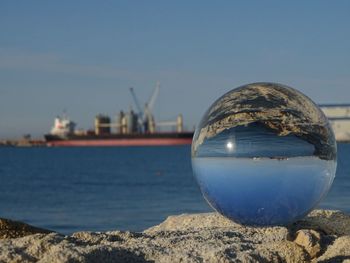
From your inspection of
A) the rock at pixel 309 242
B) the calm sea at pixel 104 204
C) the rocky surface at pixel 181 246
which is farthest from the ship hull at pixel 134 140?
the rock at pixel 309 242

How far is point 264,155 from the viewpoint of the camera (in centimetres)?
790

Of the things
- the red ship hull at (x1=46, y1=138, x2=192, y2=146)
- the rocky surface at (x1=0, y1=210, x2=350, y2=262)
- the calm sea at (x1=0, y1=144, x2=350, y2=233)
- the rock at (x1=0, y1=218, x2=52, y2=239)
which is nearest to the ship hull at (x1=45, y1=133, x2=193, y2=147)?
the red ship hull at (x1=46, y1=138, x2=192, y2=146)

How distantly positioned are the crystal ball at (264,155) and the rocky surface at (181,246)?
0.92 feet

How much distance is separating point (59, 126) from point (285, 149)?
409 ft

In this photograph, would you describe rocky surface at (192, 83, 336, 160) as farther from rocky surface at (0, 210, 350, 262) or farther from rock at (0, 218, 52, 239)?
rock at (0, 218, 52, 239)

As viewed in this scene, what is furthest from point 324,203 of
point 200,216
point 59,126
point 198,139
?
point 59,126

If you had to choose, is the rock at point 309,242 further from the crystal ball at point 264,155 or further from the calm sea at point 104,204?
the calm sea at point 104,204

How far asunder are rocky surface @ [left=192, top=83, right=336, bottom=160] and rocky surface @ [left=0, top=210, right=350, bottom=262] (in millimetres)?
967

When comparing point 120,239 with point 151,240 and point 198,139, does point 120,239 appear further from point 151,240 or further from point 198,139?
point 198,139

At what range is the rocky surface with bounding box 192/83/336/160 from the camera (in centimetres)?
812

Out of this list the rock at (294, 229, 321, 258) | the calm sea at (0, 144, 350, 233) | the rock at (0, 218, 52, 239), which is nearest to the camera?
the rock at (294, 229, 321, 258)

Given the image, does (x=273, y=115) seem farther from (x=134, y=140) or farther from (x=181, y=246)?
(x=134, y=140)

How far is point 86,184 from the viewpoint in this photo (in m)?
41.9

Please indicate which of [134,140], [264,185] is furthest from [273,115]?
[134,140]
